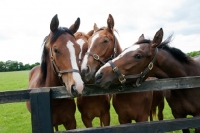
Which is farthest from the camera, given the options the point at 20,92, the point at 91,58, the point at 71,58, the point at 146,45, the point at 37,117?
the point at 91,58

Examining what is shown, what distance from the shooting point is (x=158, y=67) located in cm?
324

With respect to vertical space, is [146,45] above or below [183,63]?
above

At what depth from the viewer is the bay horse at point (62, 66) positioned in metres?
2.65

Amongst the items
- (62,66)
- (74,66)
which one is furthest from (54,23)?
(74,66)

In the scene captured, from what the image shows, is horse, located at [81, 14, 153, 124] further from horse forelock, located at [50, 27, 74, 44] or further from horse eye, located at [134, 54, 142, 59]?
horse eye, located at [134, 54, 142, 59]

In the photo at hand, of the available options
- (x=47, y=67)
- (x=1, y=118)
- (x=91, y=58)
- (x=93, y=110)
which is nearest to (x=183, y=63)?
(x=91, y=58)

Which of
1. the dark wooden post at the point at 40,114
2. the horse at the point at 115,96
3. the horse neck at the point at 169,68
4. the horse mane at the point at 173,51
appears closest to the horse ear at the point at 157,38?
the horse neck at the point at 169,68

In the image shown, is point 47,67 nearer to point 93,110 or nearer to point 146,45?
point 93,110

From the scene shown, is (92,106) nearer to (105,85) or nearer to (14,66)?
(105,85)

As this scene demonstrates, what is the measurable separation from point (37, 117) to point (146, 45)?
1.93 m

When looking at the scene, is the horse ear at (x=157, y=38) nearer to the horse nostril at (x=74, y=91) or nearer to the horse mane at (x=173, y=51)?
the horse mane at (x=173, y=51)

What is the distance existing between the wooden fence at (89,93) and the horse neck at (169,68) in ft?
2.18

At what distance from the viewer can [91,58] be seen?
334cm

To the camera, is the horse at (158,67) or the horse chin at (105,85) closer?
the horse chin at (105,85)
